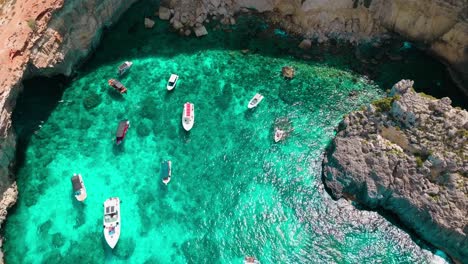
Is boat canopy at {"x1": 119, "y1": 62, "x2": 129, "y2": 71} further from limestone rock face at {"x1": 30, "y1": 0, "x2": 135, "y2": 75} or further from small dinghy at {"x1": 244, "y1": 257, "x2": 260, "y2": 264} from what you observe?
small dinghy at {"x1": 244, "y1": 257, "x2": 260, "y2": 264}

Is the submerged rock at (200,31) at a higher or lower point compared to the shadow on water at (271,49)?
higher

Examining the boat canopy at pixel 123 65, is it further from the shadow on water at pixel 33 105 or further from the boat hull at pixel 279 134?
the boat hull at pixel 279 134

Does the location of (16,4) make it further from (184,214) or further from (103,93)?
(184,214)

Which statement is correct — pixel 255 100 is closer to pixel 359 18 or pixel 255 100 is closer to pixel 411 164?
pixel 359 18

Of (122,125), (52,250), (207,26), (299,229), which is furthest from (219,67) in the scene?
(52,250)

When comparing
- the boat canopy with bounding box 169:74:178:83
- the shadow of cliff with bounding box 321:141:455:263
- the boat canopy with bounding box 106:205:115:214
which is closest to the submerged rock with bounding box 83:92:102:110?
the boat canopy with bounding box 169:74:178:83

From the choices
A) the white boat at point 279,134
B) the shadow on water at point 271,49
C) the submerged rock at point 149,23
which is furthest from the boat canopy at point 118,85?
the white boat at point 279,134

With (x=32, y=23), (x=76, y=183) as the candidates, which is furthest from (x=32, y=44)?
(x=76, y=183)
